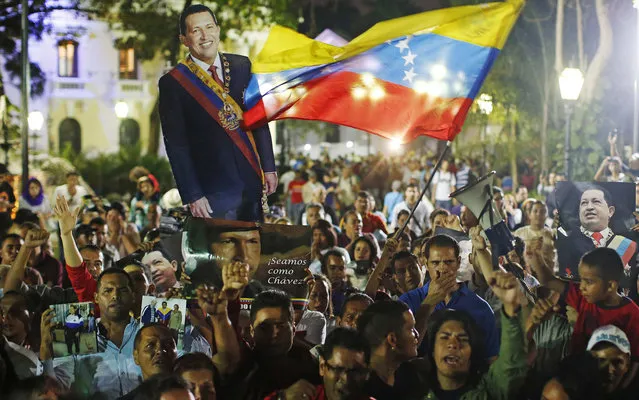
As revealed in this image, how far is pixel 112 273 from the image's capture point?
779cm

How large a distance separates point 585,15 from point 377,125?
21.2 meters

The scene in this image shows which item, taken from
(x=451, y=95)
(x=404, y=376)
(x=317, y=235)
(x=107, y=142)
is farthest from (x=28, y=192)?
(x=107, y=142)

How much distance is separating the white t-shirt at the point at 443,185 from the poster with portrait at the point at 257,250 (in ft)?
48.7

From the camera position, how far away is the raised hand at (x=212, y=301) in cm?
691

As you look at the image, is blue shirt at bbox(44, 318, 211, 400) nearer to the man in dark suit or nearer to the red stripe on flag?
the man in dark suit

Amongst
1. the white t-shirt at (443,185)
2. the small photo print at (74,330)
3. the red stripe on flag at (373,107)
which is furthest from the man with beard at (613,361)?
the white t-shirt at (443,185)

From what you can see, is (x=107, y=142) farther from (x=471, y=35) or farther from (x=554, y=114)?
(x=471, y=35)

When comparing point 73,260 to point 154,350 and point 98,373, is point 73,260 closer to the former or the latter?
point 98,373

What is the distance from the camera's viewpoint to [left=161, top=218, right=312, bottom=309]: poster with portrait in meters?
7.52

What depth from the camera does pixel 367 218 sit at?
599 inches

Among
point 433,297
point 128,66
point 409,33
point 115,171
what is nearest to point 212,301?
point 433,297

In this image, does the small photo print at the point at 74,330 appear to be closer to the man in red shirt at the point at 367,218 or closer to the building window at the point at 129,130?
the man in red shirt at the point at 367,218

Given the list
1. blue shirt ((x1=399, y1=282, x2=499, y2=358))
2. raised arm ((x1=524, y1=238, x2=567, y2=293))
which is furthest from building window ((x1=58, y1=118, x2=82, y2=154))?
blue shirt ((x1=399, y1=282, x2=499, y2=358))

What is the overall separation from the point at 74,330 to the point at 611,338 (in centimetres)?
287
